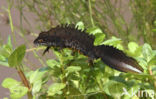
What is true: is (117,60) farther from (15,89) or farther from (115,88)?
(15,89)

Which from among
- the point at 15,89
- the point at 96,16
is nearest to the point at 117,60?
the point at 15,89

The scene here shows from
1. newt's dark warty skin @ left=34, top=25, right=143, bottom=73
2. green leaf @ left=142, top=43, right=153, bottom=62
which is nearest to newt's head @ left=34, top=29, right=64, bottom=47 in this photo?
newt's dark warty skin @ left=34, top=25, right=143, bottom=73

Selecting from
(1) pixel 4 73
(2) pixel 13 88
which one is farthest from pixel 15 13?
(2) pixel 13 88

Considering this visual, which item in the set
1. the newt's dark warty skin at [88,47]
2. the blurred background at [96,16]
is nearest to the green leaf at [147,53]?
the newt's dark warty skin at [88,47]

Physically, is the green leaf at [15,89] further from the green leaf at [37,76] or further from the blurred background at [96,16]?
the blurred background at [96,16]

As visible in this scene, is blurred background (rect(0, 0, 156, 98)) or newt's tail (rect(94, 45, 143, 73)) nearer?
newt's tail (rect(94, 45, 143, 73))

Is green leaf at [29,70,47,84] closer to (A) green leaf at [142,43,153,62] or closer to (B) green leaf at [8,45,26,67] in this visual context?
(B) green leaf at [8,45,26,67]

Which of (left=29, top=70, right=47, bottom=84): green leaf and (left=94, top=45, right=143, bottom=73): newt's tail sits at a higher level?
(left=94, top=45, right=143, bottom=73): newt's tail

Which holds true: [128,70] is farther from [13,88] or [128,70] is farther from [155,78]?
[13,88]

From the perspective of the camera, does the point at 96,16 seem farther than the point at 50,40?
Yes
